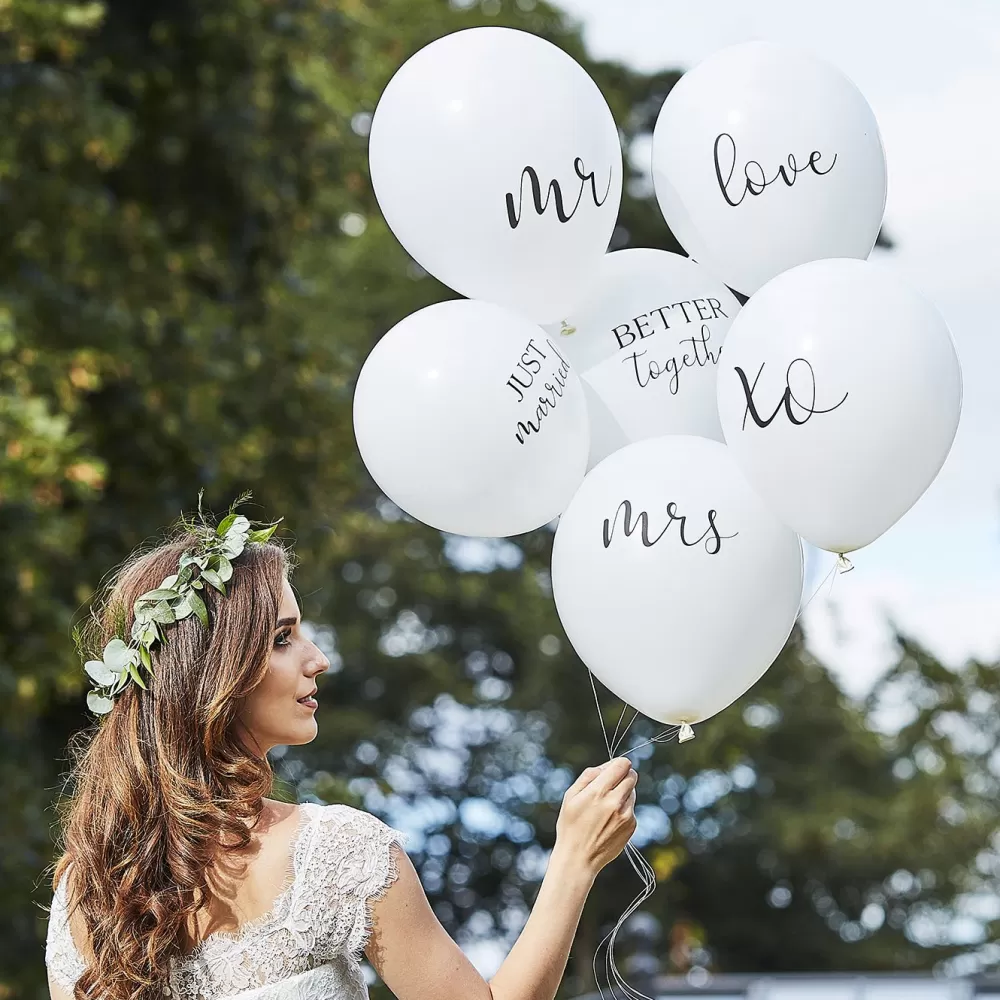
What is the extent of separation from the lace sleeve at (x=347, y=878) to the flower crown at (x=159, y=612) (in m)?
0.30

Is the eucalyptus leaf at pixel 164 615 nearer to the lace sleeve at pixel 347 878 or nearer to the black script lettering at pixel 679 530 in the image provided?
the lace sleeve at pixel 347 878

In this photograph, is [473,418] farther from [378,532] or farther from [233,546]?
[378,532]

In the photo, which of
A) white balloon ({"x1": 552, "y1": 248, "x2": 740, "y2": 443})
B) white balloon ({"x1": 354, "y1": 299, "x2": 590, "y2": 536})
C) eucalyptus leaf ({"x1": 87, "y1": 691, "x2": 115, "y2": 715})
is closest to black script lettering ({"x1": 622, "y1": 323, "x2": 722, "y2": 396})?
white balloon ({"x1": 552, "y1": 248, "x2": 740, "y2": 443})

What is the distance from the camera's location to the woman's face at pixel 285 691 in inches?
73.6

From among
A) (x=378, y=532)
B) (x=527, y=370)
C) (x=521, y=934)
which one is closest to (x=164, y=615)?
(x=521, y=934)

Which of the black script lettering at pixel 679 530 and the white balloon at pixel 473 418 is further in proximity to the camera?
the white balloon at pixel 473 418

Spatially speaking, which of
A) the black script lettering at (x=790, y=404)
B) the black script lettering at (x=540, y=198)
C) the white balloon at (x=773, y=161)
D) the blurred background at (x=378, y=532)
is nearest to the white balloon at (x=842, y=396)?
the black script lettering at (x=790, y=404)

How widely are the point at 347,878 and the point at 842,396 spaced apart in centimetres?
90

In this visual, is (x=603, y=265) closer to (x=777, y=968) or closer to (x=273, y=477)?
(x=273, y=477)

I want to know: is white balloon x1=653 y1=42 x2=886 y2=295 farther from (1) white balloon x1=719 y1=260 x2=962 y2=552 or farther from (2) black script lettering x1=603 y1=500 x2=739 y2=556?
(2) black script lettering x1=603 y1=500 x2=739 y2=556

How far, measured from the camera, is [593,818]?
1.87 metres

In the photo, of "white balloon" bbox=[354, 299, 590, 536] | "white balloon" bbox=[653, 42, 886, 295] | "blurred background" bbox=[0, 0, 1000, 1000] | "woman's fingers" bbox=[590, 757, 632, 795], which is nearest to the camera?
"woman's fingers" bbox=[590, 757, 632, 795]

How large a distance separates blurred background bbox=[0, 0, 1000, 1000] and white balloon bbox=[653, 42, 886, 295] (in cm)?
368

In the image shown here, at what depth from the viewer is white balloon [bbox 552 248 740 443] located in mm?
2402
